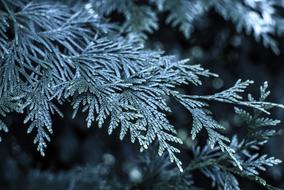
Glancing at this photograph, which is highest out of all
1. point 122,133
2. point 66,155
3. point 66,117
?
point 122,133

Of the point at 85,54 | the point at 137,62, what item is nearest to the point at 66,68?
the point at 85,54

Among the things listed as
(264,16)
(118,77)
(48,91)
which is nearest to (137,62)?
(118,77)

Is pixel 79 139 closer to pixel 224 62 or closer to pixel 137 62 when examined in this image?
pixel 224 62

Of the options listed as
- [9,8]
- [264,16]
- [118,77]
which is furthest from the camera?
[264,16]

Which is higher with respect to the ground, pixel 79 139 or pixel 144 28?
pixel 144 28

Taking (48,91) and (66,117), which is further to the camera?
(66,117)

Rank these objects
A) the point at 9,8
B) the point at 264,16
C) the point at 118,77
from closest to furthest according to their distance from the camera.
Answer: the point at 118,77 → the point at 9,8 → the point at 264,16
